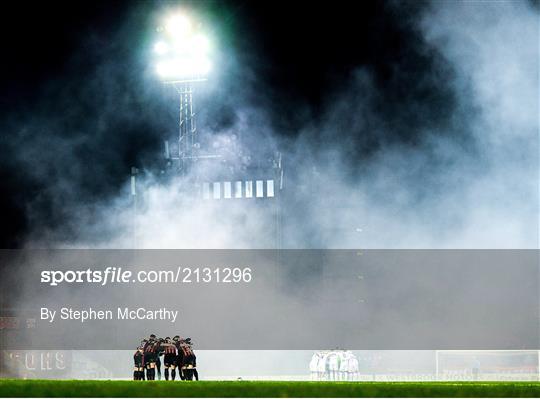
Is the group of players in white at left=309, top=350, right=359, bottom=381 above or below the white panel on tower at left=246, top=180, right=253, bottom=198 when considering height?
below

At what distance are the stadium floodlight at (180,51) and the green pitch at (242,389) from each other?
1132 centimetres

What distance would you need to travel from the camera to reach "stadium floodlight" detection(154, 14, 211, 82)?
21469 millimetres

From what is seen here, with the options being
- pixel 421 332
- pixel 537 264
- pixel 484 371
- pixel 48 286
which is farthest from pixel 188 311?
pixel 484 371

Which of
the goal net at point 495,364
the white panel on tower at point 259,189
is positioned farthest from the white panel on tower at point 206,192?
the goal net at point 495,364

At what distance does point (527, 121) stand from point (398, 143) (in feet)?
20.8

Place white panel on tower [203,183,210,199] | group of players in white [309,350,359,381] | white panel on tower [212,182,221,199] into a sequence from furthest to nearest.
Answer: white panel on tower [212,182,221,199] < white panel on tower [203,183,210,199] < group of players in white [309,350,359,381]

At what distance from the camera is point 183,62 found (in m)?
25.1

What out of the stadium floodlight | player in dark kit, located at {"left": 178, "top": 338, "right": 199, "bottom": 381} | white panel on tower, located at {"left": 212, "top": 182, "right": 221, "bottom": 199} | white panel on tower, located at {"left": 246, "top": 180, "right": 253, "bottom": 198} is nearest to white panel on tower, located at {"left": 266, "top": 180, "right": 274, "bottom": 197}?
white panel on tower, located at {"left": 246, "top": 180, "right": 253, "bottom": 198}

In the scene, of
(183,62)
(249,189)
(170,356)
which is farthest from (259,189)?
(170,356)

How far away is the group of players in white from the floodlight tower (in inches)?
402

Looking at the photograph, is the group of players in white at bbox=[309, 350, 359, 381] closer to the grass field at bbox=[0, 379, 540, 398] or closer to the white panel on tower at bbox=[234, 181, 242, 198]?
the grass field at bbox=[0, 379, 540, 398]

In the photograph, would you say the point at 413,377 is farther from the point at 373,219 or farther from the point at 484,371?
the point at 484,371

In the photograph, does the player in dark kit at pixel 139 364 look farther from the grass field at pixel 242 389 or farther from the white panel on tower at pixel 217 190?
the white panel on tower at pixel 217 190

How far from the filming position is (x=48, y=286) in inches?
961
